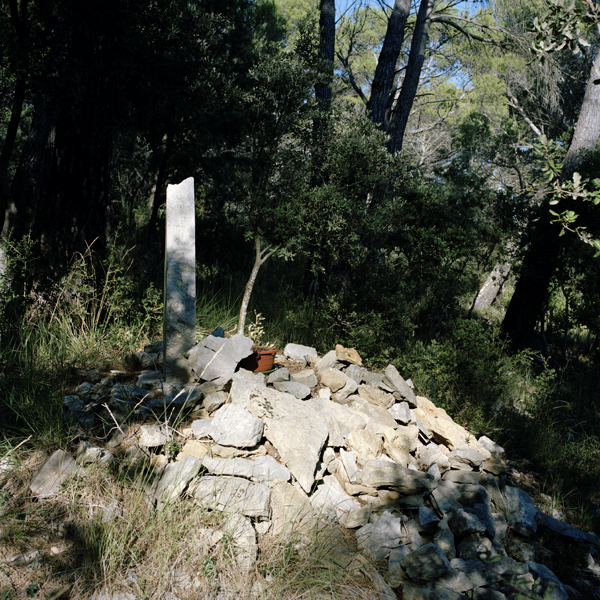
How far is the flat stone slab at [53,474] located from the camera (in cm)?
241

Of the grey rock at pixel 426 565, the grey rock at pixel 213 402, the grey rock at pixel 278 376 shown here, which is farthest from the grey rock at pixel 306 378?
the grey rock at pixel 426 565

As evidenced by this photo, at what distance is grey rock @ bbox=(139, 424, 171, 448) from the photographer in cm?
281

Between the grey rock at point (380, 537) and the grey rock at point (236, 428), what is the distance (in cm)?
87

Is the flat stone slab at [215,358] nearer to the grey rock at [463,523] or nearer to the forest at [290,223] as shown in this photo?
the forest at [290,223]

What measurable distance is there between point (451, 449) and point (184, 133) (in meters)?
5.69

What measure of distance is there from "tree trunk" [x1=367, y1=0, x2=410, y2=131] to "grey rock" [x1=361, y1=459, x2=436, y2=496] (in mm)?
5779

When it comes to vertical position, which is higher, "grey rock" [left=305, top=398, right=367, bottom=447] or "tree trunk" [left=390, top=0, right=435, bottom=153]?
"tree trunk" [left=390, top=0, right=435, bottom=153]

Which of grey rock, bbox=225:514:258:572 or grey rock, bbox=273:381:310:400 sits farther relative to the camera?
grey rock, bbox=273:381:310:400

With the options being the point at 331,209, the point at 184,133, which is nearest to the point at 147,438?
the point at 331,209

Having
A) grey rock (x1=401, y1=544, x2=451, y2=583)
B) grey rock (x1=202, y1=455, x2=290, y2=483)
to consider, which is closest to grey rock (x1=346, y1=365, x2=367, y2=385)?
grey rock (x1=202, y1=455, x2=290, y2=483)

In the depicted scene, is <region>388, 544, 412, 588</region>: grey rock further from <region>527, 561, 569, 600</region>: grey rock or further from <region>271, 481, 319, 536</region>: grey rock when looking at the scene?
<region>527, 561, 569, 600</region>: grey rock

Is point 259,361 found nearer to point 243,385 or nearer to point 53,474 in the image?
point 243,385

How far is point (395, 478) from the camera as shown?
3.12m

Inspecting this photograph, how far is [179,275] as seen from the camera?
3.41 metres
